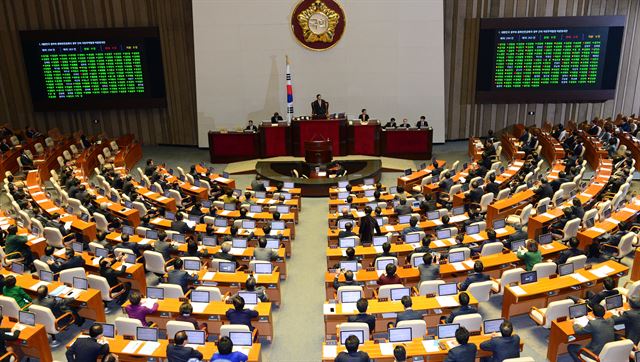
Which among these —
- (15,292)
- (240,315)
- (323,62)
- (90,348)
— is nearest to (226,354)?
(240,315)

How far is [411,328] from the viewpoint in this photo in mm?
7965

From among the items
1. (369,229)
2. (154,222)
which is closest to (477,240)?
(369,229)

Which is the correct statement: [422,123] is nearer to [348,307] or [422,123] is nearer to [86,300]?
[348,307]

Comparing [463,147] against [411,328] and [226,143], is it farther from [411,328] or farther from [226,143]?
[411,328]

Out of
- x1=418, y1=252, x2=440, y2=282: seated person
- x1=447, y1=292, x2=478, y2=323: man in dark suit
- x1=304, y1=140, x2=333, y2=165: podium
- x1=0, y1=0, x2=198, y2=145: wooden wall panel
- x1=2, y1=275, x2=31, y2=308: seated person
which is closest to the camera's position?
x1=447, y1=292, x2=478, y2=323: man in dark suit

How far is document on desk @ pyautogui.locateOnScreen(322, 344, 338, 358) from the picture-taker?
7.69 meters

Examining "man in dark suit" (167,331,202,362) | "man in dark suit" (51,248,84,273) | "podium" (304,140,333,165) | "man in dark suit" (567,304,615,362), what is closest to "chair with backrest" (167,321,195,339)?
"man in dark suit" (167,331,202,362)

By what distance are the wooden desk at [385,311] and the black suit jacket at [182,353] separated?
2.32 metres

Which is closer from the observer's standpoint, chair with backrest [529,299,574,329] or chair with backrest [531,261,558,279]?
chair with backrest [529,299,574,329]

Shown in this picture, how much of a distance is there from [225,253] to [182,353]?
395 cm

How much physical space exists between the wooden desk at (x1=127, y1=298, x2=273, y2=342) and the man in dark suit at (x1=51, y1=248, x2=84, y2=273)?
2400mm

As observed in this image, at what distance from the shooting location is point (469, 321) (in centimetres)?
806

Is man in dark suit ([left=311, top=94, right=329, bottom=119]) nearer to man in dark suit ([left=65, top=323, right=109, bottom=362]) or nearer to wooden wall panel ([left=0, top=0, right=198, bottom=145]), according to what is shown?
wooden wall panel ([left=0, top=0, right=198, bottom=145])

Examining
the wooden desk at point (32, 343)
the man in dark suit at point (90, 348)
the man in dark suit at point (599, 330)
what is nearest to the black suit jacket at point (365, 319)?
the man in dark suit at point (599, 330)
